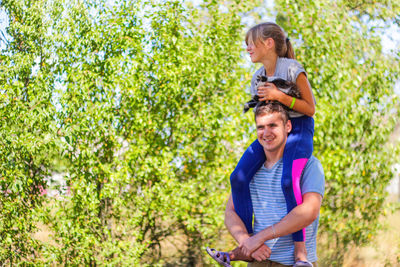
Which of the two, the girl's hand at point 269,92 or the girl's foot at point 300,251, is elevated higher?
the girl's hand at point 269,92

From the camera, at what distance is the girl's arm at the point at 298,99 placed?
6.72ft

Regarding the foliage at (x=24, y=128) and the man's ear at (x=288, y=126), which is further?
the foliage at (x=24, y=128)

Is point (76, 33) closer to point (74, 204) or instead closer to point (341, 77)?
point (74, 204)

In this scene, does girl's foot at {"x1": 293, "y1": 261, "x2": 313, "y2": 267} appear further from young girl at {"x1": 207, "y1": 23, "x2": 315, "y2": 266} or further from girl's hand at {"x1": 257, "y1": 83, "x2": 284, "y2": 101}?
girl's hand at {"x1": 257, "y1": 83, "x2": 284, "y2": 101}

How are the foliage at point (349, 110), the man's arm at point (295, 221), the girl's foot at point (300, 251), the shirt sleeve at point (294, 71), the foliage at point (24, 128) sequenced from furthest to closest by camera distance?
the foliage at point (349, 110) < the foliage at point (24, 128) < the shirt sleeve at point (294, 71) < the girl's foot at point (300, 251) < the man's arm at point (295, 221)

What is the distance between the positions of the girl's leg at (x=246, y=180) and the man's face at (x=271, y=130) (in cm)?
7

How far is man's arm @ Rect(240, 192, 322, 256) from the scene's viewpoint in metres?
1.85

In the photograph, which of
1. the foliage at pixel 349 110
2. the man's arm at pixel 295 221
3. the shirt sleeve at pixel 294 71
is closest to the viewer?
the man's arm at pixel 295 221

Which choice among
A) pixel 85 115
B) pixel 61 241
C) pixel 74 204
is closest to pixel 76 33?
pixel 85 115

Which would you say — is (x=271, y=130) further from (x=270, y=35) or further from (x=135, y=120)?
(x=135, y=120)

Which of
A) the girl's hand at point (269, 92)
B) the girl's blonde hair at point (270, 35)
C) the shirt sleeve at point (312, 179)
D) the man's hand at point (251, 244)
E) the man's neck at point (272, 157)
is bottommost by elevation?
the man's hand at point (251, 244)

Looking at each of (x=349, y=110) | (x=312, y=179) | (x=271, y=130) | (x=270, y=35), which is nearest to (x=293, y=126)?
(x=271, y=130)

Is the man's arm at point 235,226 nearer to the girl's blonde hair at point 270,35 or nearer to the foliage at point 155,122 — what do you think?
the girl's blonde hair at point 270,35

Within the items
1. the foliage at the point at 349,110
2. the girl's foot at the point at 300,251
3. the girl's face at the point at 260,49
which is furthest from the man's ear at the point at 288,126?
the foliage at the point at 349,110
